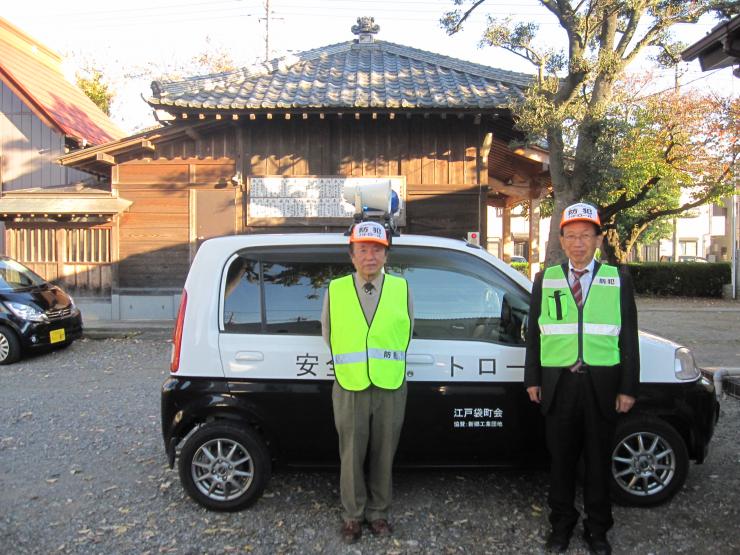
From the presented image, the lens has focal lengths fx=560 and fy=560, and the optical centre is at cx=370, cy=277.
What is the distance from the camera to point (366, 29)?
44.2 feet

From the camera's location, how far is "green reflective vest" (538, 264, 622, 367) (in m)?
2.97

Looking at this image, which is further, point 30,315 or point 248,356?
point 30,315

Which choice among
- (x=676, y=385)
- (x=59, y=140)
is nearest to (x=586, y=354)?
(x=676, y=385)

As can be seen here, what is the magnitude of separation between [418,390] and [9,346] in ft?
23.3

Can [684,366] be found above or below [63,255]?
below

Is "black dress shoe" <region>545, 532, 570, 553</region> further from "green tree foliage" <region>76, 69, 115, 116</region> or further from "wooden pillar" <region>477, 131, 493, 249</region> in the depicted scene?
"green tree foliage" <region>76, 69, 115, 116</region>

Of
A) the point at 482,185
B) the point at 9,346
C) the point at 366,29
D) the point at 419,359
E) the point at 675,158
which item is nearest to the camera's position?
the point at 419,359

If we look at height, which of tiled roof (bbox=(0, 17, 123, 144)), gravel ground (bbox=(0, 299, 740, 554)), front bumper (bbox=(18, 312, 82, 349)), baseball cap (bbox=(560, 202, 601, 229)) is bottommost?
gravel ground (bbox=(0, 299, 740, 554))

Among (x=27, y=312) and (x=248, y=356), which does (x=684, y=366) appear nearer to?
(x=248, y=356)

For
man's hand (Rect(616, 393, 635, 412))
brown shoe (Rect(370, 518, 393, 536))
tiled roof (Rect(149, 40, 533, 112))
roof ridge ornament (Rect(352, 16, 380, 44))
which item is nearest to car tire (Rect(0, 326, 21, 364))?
tiled roof (Rect(149, 40, 533, 112))

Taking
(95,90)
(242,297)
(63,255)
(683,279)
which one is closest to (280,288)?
(242,297)

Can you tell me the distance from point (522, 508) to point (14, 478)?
360 cm

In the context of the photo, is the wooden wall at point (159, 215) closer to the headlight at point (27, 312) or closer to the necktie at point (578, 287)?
the headlight at point (27, 312)

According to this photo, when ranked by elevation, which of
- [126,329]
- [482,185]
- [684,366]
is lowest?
[126,329]
